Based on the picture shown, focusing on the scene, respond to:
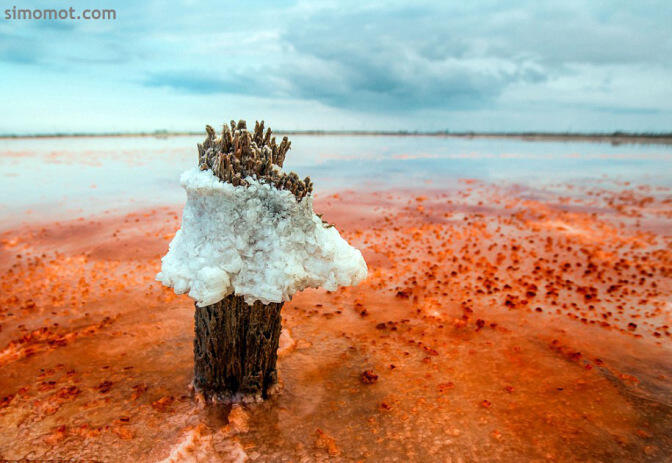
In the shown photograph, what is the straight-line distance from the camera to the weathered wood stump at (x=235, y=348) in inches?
132

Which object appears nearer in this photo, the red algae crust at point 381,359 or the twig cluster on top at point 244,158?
the twig cluster on top at point 244,158

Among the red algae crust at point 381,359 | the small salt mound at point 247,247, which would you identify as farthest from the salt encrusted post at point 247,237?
the red algae crust at point 381,359

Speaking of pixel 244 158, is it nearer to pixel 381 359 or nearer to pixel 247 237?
pixel 247 237

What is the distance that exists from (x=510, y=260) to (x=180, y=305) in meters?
6.36

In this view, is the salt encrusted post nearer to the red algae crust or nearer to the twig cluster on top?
the twig cluster on top

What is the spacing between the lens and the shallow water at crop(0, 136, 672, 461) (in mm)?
3275

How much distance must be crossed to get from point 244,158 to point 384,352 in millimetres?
2976

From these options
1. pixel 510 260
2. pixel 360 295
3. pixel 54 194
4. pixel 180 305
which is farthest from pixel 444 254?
pixel 54 194

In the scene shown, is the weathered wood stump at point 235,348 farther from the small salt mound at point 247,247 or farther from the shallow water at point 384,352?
the small salt mound at point 247,247

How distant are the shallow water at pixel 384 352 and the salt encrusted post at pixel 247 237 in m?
1.25

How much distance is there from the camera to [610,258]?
7.98 meters

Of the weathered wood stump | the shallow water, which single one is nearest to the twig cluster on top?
the weathered wood stump

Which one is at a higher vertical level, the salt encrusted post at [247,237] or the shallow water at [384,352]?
the salt encrusted post at [247,237]

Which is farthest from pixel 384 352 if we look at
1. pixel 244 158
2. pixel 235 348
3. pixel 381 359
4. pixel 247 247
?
pixel 244 158
